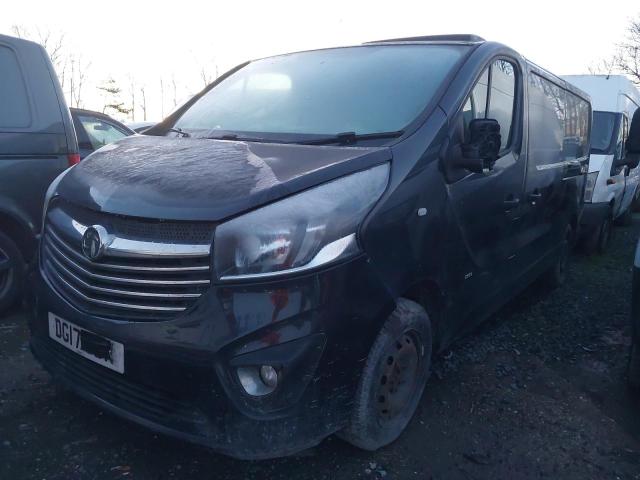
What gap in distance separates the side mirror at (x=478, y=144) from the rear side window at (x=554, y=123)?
1.15 metres

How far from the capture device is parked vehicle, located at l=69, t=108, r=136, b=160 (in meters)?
6.52

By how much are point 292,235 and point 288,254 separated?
7 cm

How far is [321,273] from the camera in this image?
2053 millimetres

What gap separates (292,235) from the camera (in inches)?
80.7

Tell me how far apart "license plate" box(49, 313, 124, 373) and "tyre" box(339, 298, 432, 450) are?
976mm

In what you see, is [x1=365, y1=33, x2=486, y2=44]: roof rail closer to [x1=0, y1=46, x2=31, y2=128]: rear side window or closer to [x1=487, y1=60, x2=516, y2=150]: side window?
[x1=487, y1=60, x2=516, y2=150]: side window

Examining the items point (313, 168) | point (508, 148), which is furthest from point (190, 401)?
point (508, 148)

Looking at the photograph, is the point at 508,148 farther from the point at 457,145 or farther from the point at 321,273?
the point at 321,273

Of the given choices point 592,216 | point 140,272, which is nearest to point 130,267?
point 140,272

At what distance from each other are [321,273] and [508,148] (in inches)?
77.9

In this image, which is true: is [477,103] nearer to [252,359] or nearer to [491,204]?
[491,204]

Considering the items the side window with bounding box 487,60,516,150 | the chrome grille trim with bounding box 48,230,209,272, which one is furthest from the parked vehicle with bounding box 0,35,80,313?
the side window with bounding box 487,60,516,150

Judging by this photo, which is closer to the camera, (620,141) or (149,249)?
(149,249)

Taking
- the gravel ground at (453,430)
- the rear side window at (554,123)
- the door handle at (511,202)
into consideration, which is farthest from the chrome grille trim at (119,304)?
the rear side window at (554,123)
